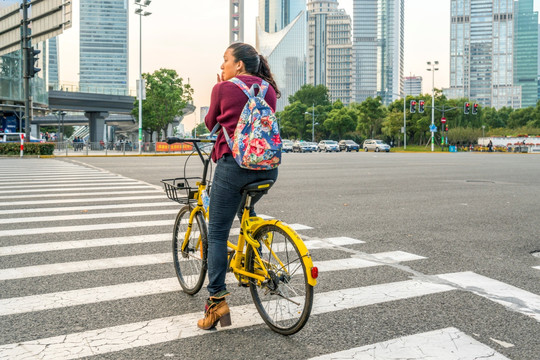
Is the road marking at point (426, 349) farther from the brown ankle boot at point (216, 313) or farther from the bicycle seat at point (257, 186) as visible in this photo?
the bicycle seat at point (257, 186)

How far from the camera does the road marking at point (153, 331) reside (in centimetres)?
325

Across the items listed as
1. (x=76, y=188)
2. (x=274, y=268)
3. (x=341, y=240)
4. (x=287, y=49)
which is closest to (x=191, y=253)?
(x=274, y=268)

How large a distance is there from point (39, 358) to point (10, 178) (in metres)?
14.0

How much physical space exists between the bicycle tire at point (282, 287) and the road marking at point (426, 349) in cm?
32

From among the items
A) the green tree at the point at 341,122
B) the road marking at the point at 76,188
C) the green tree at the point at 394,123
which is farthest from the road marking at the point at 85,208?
the green tree at the point at 341,122

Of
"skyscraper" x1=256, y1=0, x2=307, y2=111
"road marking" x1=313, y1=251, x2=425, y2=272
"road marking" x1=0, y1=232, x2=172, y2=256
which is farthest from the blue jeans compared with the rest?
"skyscraper" x1=256, y1=0, x2=307, y2=111

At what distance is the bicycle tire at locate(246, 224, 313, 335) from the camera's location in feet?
10.7

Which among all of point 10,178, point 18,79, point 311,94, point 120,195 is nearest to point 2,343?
point 120,195

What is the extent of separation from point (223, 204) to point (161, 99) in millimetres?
56558

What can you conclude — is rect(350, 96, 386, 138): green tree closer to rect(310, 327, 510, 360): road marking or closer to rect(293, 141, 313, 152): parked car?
rect(293, 141, 313, 152): parked car

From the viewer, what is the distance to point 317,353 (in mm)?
3207

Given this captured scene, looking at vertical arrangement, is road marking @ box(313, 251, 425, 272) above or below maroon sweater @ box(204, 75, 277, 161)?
below

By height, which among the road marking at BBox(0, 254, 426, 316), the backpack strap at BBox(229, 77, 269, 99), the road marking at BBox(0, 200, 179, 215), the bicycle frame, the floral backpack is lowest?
the road marking at BBox(0, 254, 426, 316)

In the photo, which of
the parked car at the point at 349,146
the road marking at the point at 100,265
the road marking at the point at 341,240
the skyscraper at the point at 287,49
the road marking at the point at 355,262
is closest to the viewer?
the road marking at the point at 100,265
